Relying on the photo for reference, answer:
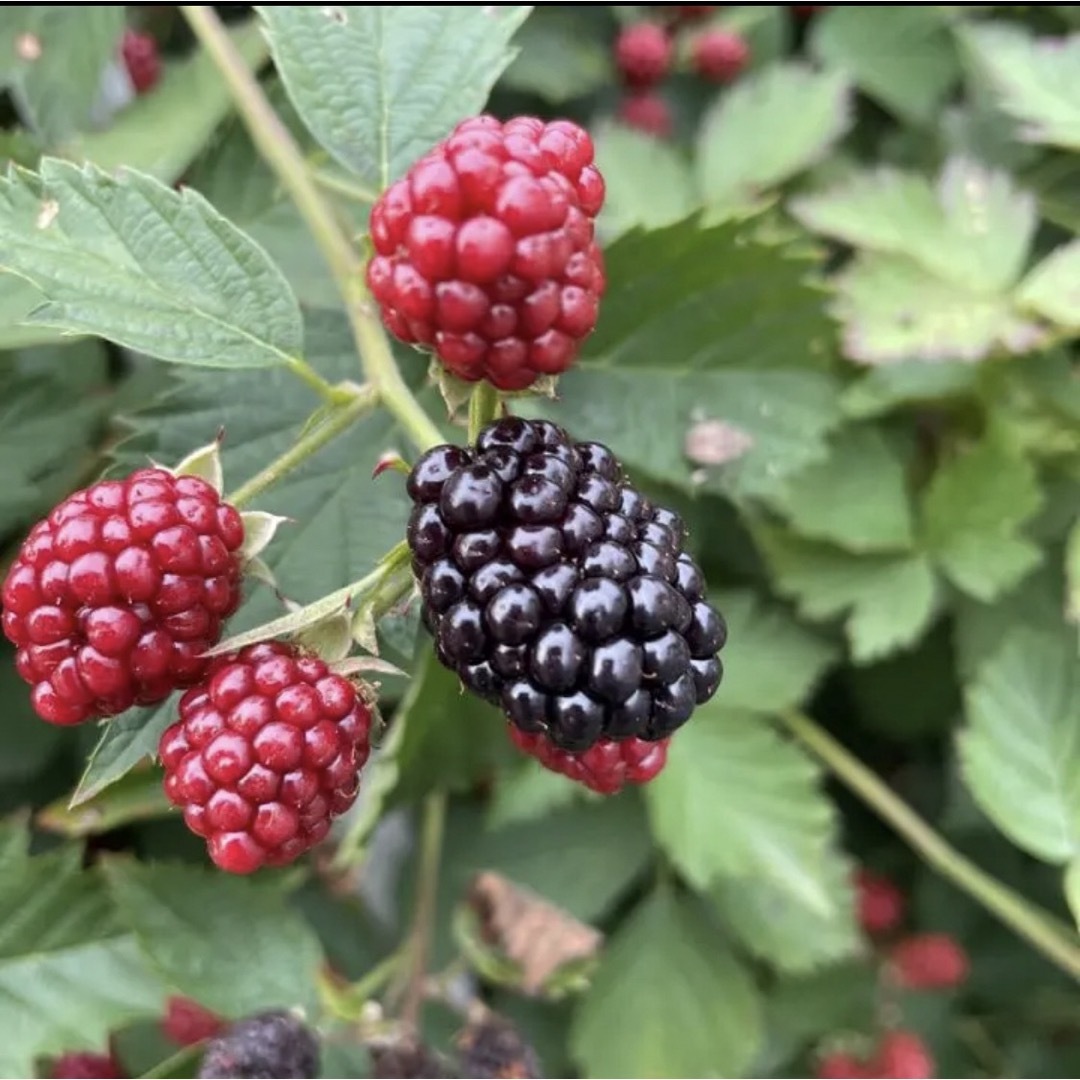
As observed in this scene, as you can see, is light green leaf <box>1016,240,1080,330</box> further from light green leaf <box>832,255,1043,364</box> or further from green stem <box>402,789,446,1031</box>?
green stem <box>402,789,446,1031</box>

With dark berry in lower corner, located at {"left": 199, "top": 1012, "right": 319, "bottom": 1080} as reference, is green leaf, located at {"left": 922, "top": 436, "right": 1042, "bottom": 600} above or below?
below

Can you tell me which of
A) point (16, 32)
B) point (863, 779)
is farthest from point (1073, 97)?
point (16, 32)

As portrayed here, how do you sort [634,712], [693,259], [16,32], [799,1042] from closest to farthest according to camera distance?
[634,712] → [693,259] → [16,32] → [799,1042]

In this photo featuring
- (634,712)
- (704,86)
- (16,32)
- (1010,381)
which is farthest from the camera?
(704,86)

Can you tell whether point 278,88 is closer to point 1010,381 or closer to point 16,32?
point 16,32

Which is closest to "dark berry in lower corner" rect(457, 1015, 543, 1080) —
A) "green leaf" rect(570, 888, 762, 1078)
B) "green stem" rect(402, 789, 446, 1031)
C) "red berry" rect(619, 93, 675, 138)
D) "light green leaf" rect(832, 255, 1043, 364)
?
"green stem" rect(402, 789, 446, 1031)

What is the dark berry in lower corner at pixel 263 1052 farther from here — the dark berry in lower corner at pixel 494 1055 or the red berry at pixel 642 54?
the red berry at pixel 642 54
